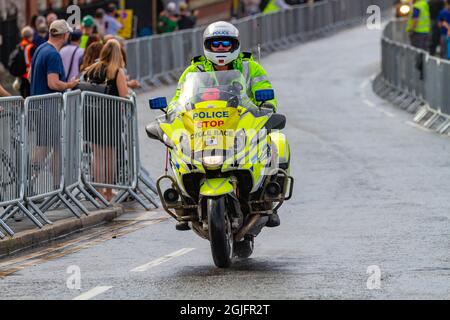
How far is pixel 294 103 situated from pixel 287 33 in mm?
16691

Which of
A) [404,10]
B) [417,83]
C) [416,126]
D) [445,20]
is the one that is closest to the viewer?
[416,126]

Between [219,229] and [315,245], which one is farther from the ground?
[219,229]

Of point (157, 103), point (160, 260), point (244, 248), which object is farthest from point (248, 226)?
point (157, 103)

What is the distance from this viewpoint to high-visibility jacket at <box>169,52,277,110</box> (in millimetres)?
13586

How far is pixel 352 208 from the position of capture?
17844mm

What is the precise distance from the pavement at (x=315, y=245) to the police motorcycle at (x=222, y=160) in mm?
372

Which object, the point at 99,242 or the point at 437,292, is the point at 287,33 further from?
the point at 437,292

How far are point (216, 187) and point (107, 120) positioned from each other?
5906mm

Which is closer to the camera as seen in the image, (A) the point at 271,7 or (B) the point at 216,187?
(B) the point at 216,187

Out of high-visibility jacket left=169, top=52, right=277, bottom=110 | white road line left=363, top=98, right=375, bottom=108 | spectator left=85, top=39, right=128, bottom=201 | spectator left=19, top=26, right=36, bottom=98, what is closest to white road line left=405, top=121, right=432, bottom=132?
white road line left=363, top=98, right=375, bottom=108

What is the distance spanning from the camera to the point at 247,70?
13.7m

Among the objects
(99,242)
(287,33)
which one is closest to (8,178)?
(99,242)

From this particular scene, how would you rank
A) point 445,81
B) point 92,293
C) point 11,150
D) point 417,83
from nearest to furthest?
point 92,293 → point 11,150 → point 445,81 → point 417,83

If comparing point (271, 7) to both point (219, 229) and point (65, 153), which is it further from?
point (219, 229)
